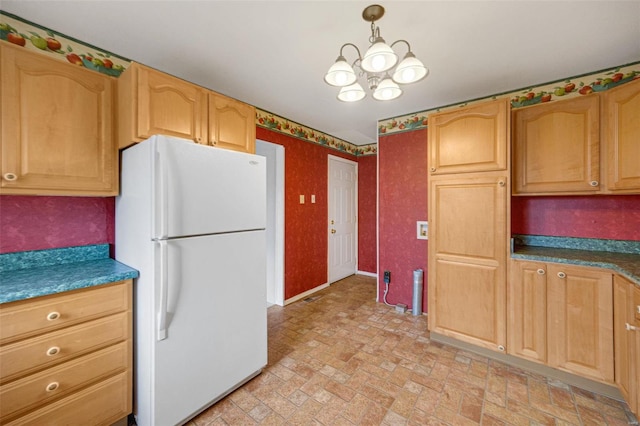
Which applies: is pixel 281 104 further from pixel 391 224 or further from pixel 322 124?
pixel 391 224

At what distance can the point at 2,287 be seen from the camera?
1238 millimetres

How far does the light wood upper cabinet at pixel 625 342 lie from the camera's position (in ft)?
4.87

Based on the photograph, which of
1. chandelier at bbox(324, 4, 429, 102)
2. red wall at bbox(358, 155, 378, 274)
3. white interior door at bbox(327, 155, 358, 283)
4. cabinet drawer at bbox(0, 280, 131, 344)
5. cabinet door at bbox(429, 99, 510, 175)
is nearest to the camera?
cabinet drawer at bbox(0, 280, 131, 344)

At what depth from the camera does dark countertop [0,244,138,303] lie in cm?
125

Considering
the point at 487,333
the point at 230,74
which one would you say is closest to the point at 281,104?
the point at 230,74

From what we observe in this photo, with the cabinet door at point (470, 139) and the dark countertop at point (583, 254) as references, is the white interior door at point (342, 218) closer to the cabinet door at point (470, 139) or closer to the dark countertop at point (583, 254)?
the cabinet door at point (470, 139)

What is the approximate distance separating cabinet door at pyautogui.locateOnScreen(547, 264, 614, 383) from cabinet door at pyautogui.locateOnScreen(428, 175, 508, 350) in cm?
31

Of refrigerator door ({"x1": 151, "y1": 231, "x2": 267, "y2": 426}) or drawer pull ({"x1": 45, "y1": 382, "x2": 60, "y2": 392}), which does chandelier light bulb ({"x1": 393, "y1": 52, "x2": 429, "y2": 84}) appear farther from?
drawer pull ({"x1": 45, "y1": 382, "x2": 60, "y2": 392})

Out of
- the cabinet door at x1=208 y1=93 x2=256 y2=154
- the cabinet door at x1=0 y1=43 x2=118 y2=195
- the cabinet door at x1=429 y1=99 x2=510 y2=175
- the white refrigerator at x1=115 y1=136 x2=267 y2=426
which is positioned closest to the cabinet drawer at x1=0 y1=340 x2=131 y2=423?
the white refrigerator at x1=115 y1=136 x2=267 y2=426

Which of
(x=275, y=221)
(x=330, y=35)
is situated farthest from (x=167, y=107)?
(x=275, y=221)

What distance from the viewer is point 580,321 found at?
182 cm

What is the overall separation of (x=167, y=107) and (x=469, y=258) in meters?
2.56

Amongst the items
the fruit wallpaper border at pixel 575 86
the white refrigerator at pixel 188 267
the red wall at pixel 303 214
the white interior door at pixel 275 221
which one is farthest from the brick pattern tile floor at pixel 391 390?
the fruit wallpaper border at pixel 575 86

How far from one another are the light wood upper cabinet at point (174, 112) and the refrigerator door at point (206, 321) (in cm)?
75
